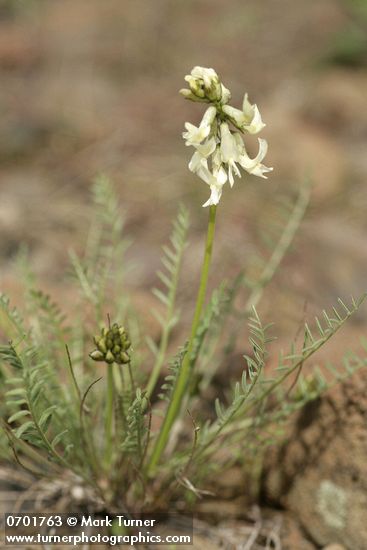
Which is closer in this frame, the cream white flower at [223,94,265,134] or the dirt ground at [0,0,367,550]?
the cream white flower at [223,94,265,134]

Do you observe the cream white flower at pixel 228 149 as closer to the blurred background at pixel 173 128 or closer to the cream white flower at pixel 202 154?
the cream white flower at pixel 202 154

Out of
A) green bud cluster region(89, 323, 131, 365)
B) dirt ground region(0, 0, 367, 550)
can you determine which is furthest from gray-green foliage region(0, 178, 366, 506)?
dirt ground region(0, 0, 367, 550)

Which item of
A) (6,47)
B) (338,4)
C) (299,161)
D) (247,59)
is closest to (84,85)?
(6,47)

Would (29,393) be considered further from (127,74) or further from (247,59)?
(247,59)

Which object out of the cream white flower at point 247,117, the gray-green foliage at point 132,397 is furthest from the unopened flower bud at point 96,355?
the cream white flower at point 247,117

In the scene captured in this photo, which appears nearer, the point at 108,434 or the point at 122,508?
the point at 108,434

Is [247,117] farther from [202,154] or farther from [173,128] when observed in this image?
[173,128]

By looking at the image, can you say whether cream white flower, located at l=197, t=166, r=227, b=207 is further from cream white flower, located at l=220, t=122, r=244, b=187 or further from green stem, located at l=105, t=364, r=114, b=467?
green stem, located at l=105, t=364, r=114, b=467
